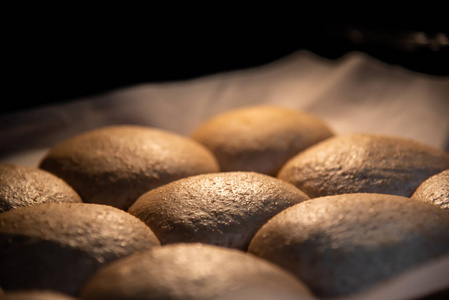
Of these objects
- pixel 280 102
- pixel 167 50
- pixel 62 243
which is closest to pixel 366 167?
pixel 62 243

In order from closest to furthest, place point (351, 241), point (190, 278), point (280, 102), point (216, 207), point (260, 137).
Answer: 1. point (190, 278)
2. point (351, 241)
3. point (216, 207)
4. point (260, 137)
5. point (280, 102)

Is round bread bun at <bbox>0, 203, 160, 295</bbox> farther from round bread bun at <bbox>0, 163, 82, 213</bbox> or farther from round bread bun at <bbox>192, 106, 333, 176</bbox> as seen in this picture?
round bread bun at <bbox>192, 106, 333, 176</bbox>

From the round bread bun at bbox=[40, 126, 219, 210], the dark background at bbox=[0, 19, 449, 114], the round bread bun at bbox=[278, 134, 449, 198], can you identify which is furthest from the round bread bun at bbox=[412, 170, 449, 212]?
the dark background at bbox=[0, 19, 449, 114]

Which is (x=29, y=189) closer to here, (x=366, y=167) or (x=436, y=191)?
(x=366, y=167)

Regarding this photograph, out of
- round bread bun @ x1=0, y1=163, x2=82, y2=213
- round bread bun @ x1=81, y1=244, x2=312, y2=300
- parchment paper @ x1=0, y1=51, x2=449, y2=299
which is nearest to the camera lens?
round bread bun @ x1=81, y1=244, x2=312, y2=300

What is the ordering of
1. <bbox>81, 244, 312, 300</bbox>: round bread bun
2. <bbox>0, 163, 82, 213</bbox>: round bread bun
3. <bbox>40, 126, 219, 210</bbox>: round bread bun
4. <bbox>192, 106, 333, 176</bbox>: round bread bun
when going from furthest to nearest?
<bbox>192, 106, 333, 176</bbox>: round bread bun → <bbox>40, 126, 219, 210</bbox>: round bread bun → <bbox>0, 163, 82, 213</bbox>: round bread bun → <bbox>81, 244, 312, 300</bbox>: round bread bun

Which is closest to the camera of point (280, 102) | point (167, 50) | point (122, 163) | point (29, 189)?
point (29, 189)
